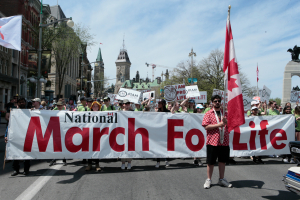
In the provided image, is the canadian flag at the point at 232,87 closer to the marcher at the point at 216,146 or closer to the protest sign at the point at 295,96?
the marcher at the point at 216,146

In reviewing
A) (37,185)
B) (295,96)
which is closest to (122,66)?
(295,96)

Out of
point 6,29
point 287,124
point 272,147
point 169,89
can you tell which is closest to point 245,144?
point 272,147

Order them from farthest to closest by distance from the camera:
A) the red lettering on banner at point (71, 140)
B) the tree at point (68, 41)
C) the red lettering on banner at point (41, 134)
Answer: the tree at point (68, 41), the red lettering on banner at point (71, 140), the red lettering on banner at point (41, 134)

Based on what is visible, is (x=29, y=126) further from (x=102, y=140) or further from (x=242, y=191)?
(x=242, y=191)

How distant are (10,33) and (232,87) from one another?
650 centimetres

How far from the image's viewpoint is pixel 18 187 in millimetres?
4867

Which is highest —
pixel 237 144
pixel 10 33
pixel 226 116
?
pixel 10 33

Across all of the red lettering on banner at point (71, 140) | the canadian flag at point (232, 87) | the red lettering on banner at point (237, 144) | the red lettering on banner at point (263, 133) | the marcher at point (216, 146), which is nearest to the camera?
the canadian flag at point (232, 87)

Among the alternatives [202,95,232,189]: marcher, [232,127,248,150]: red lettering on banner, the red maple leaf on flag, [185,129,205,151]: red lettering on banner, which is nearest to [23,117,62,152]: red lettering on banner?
[185,129,205,151]: red lettering on banner

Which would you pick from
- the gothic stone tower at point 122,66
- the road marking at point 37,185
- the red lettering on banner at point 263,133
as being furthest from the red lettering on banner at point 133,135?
the gothic stone tower at point 122,66

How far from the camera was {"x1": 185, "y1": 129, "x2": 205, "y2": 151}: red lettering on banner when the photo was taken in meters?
7.02

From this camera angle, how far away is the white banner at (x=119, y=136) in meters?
6.25

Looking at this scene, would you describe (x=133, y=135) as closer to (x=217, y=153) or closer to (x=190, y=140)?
(x=190, y=140)

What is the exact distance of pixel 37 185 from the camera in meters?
4.99
